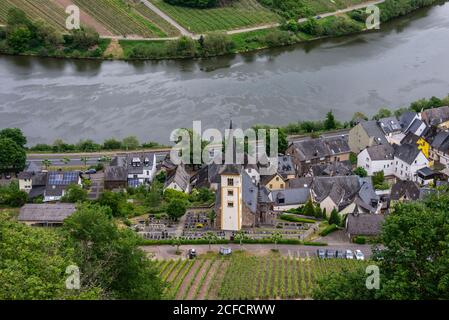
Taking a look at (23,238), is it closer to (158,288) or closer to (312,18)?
(158,288)

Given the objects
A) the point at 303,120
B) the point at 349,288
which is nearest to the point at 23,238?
the point at 349,288

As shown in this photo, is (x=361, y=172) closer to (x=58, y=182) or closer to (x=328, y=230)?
(x=328, y=230)

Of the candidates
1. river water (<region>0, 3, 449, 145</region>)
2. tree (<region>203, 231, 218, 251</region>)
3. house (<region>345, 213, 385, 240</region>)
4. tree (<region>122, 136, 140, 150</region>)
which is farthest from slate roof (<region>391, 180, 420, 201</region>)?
tree (<region>122, 136, 140, 150</region>)

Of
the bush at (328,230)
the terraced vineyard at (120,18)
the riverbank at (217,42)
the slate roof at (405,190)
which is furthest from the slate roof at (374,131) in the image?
the terraced vineyard at (120,18)

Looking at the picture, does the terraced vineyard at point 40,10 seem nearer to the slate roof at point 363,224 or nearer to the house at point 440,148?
the house at point 440,148

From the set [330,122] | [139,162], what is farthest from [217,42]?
[139,162]
